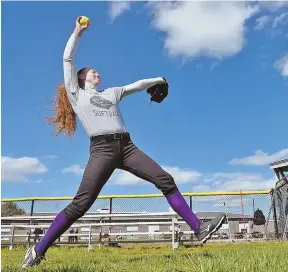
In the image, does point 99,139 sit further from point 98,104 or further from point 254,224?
point 254,224

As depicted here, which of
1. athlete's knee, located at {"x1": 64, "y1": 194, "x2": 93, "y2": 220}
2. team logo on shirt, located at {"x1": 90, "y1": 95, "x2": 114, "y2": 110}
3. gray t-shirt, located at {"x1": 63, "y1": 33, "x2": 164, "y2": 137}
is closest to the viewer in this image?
athlete's knee, located at {"x1": 64, "y1": 194, "x2": 93, "y2": 220}

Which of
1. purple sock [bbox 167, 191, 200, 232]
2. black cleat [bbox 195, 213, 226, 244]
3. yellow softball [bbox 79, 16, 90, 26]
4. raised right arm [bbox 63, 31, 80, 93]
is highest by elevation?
yellow softball [bbox 79, 16, 90, 26]

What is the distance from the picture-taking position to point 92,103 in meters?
4.44

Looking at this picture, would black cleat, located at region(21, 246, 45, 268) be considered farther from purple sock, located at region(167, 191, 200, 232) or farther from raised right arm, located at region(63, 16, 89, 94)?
raised right arm, located at region(63, 16, 89, 94)

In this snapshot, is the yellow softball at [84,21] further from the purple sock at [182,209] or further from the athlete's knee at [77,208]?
the purple sock at [182,209]

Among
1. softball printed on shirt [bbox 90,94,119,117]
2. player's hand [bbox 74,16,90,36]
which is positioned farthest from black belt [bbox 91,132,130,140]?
player's hand [bbox 74,16,90,36]

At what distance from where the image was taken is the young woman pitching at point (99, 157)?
420 centimetres

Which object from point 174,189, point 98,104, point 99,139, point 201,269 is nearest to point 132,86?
point 98,104

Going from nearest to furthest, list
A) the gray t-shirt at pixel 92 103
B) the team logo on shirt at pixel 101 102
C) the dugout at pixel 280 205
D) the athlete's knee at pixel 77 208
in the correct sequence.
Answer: the athlete's knee at pixel 77 208 → the gray t-shirt at pixel 92 103 → the team logo on shirt at pixel 101 102 → the dugout at pixel 280 205

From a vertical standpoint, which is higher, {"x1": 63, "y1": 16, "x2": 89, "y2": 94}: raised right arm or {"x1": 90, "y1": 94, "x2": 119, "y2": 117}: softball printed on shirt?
{"x1": 63, "y1": 16, "x2": 89, "y2": 94}: raised right arm

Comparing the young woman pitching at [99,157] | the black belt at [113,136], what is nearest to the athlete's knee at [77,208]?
the young woman pitching at [99,157]

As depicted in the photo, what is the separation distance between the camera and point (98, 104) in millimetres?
4441

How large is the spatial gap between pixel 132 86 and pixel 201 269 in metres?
2.55

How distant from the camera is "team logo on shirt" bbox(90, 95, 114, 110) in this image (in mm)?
4438
